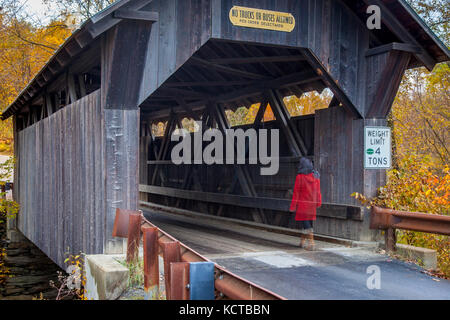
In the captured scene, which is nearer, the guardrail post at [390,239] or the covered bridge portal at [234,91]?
the covered bridge portal at [234,91]

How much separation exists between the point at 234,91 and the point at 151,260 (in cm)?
821

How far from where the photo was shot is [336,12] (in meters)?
8.05

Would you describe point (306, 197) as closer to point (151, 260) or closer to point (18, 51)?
point (151, 260)

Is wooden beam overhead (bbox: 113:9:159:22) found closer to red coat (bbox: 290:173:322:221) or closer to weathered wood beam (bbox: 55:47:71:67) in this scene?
weathered wood beam (bbox: 55:47:71:67)

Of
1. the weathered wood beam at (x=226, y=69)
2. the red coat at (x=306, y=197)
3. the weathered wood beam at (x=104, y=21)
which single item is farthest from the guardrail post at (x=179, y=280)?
the weathered wood beam at (x=226, y=69)

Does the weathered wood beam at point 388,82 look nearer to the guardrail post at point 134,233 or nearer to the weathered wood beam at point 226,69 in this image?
the weathered wood beam at point 226,69

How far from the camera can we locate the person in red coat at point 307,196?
8.05 meters

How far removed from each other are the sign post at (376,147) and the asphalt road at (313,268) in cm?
139

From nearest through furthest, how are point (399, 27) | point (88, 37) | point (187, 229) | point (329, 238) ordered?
point (88, 37), point (399, 27), point (329, 238), point (187, 229)

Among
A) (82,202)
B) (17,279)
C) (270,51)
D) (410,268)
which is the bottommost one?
(17,279)

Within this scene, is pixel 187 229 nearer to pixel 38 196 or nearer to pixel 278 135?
pixel 278 135

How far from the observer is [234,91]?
1235cm

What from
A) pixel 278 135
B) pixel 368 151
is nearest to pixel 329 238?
pixel 368 151

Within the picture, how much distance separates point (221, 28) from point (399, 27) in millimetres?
2856
